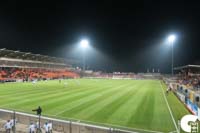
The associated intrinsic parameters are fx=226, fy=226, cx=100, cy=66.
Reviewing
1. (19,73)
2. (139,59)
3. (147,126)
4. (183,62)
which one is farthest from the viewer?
(139,59)

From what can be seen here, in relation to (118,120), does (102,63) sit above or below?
above

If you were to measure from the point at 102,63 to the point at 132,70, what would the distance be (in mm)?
17026

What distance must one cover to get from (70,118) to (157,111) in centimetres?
858

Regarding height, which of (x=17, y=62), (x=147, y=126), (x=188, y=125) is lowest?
(x=147, y=126)

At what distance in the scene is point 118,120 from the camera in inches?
685

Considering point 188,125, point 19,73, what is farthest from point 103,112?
point 19,73

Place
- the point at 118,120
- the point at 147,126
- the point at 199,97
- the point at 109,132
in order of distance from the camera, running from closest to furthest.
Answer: the point at 109,132 → the point at 147,126 → the point at 118,120 → the point at 199,97

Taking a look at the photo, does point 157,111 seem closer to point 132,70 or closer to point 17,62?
point 17,62

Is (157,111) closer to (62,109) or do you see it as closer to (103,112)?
(103,112)

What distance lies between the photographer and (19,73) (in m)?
73.9

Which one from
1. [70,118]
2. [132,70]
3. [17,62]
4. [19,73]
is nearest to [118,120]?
[70,118]

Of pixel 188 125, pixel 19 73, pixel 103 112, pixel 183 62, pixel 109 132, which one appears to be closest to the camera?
pixel 188 125

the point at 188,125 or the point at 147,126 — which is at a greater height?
the point at 188,125

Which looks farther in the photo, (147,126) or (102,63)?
(102,63)
